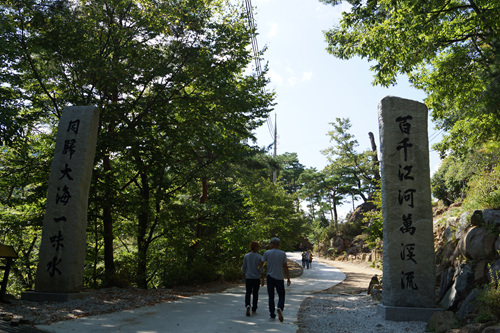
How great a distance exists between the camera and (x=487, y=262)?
612cm

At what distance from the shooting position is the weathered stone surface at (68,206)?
300 inches

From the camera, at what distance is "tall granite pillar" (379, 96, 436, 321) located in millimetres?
6695

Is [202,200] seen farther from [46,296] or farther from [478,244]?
[478,244]

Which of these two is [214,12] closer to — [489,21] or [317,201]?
[489,21]

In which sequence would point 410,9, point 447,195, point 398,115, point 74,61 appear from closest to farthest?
1. point 398,115
2. point 410,9
3. point 74,61
4. point 447,195

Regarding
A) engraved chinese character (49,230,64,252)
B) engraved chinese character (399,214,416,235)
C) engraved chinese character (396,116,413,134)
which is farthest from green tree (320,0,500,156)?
engraved chinese character (49,230,64,252)

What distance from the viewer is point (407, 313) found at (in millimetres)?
6531

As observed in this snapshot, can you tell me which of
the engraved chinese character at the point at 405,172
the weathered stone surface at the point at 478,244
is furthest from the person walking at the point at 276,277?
the weathered stone surface at the point at 478,244

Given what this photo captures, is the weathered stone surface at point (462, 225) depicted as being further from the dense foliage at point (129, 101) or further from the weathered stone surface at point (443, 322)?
the dense foliage at point (129, 101)

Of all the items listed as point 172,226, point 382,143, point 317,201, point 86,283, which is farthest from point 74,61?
point 317,201

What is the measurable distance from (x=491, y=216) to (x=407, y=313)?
8.36 feet

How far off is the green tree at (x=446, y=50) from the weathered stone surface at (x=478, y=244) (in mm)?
3535

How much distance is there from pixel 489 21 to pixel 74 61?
37.1ft

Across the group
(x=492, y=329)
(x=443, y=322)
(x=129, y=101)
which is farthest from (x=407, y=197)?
(x=129, y=101)
